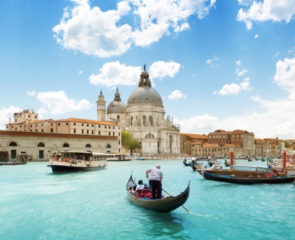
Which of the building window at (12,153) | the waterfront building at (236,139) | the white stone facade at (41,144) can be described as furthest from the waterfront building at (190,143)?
the building window at (12,153)

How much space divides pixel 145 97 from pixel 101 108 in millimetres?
16051

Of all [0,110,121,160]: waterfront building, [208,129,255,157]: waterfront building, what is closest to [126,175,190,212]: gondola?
[0,110,121,160]: waterfront building

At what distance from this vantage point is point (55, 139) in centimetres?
5509

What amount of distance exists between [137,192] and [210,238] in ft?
15.8

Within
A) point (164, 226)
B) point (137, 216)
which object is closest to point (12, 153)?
point (137, 216)

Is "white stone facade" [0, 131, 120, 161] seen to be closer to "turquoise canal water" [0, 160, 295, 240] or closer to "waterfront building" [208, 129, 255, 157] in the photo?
"turquoise canal water" [0, 160, 295, 240]

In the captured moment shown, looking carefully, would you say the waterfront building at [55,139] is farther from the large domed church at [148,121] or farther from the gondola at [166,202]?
the gondola at [166,202]

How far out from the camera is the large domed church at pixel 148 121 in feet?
273

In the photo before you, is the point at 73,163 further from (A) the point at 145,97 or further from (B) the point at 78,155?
(A) the point at 145,97

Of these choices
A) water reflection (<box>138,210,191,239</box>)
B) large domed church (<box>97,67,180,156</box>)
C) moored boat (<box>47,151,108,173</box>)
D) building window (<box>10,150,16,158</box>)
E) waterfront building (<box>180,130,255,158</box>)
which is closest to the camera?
water reflection (<box>138,210,191,239</box>)

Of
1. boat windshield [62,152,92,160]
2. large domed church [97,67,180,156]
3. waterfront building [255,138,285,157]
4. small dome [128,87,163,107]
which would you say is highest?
small dome [128,87,163,107]

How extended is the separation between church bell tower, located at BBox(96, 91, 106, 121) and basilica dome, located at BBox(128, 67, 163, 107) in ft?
33.8

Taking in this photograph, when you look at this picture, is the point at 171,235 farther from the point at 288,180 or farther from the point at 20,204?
the point at 288,180

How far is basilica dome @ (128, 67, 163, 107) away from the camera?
88.8m
